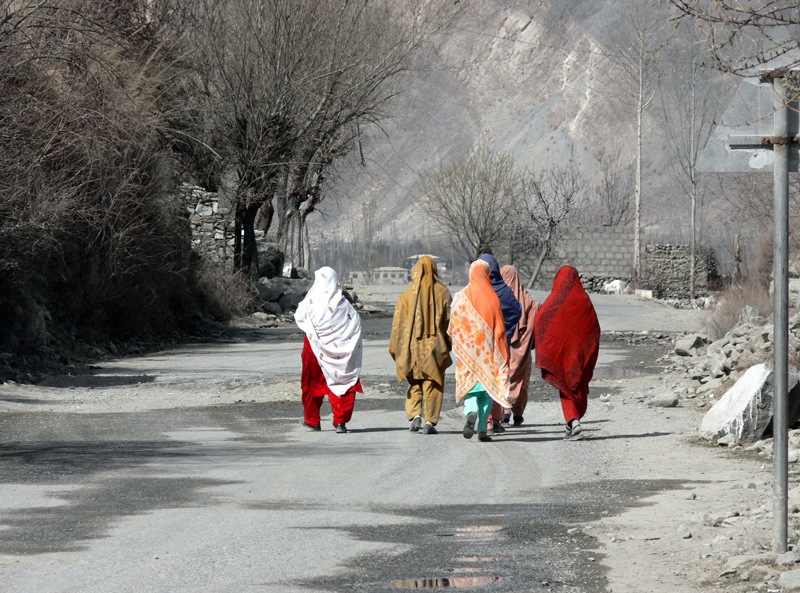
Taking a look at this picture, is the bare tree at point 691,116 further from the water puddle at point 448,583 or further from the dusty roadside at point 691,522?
the water puddle at point 448,583

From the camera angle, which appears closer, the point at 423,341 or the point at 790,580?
the point at 790,580

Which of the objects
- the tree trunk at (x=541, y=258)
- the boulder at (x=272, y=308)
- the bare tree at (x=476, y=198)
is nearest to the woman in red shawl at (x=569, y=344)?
the boulder at (x=272, y=308)

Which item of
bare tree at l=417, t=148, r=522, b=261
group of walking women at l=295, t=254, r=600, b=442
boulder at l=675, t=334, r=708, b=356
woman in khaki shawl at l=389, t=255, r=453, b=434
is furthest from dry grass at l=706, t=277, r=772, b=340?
bare tree at l=417, t=148, r=522, b=261

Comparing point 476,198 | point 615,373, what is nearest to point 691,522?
point 615,373

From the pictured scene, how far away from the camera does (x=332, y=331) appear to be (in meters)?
10.9

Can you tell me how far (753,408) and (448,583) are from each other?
5.18m

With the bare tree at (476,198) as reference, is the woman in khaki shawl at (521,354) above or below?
below

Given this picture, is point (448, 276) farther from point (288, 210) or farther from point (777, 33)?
point (777, 33)

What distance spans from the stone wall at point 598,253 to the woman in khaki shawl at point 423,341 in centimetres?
3878

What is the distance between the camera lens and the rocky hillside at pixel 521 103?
103875mm

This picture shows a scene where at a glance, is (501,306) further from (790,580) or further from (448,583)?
(790,580)

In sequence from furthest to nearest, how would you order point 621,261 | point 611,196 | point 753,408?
point 611,196, point 621,261, point 753,408

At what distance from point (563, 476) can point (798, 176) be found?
19092 mm

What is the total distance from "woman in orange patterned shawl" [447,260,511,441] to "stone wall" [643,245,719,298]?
1536 inches
